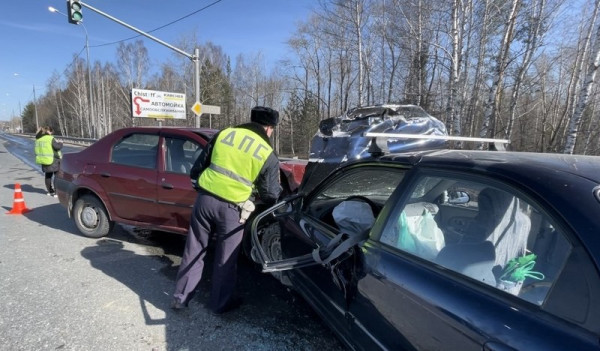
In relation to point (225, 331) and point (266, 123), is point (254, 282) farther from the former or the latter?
point (266, 123)

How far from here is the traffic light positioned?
11609 mm

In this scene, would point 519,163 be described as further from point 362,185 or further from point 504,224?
point 362,185

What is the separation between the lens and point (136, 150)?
478 centimetres

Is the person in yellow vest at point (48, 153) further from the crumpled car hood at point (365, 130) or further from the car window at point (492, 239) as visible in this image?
the car window at point (492, 239)

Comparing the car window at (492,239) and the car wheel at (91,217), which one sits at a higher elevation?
the car window at (492,239)

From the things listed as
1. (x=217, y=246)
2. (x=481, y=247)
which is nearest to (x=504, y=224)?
(x=481, y=247)

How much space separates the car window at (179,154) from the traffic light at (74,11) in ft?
34.4

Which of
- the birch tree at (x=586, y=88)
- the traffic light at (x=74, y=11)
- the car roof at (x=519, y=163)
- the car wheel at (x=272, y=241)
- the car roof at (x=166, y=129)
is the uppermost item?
the traffic light at (x=74, y=11)

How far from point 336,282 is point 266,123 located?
1.57 metres

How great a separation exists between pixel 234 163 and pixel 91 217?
3.30m

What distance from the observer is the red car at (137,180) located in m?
4.29

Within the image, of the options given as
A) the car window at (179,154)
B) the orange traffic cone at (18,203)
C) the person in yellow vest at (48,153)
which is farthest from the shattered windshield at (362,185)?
the person in yellow vest at (48,153)

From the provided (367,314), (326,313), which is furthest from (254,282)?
(367,314)

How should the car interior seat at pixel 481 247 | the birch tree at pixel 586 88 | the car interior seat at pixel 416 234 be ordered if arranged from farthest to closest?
the birch tree at pixel 586 88, the car interior seat at pixel 416 234, the car interior seat at pixel 481 247
